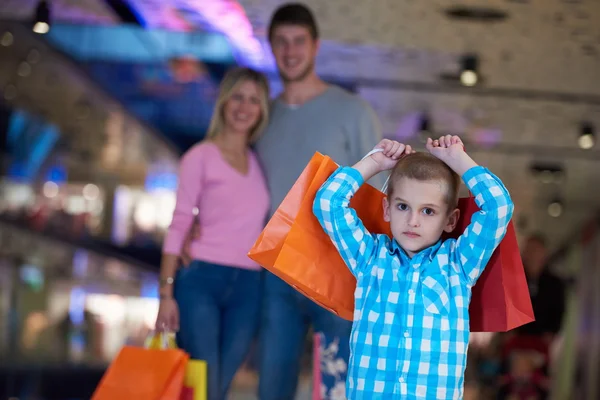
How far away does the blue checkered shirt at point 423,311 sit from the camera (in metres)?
2.15

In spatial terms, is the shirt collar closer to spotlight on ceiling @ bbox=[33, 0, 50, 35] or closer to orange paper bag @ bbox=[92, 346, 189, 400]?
orange paper bag @ bbox=[92, 346, 189, 400]

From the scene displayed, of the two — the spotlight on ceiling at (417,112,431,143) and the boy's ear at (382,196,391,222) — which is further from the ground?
the spotlight on ceiling at (417,112,431,143)

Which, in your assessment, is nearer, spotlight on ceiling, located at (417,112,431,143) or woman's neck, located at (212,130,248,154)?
woman's neck, located at (212,130,248,154)

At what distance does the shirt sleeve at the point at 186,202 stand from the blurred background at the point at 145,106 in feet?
5.22

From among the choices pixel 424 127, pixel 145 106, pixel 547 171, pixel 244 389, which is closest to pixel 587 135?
pixel 424 127

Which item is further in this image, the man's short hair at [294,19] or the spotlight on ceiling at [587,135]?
the spotlight on ceiling at [587,135]

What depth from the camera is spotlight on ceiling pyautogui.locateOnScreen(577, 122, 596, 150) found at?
6.85 metres

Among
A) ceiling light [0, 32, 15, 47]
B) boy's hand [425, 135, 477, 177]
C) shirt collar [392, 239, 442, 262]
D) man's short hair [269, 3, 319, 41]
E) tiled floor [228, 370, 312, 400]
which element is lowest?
tiled floor [228, 370, 312, 400]

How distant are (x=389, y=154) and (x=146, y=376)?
1053mm

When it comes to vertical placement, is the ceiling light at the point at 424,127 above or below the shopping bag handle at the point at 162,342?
above

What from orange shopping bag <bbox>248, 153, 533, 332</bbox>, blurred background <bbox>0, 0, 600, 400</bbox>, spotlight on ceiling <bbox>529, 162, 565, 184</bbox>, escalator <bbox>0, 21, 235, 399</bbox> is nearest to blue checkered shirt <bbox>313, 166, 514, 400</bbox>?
orange shopping bag <bbox>248, 153, 533, 332</bbox>

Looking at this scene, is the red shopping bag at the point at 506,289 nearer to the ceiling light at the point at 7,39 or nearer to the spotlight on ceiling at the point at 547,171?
the ceiling light at the point at 7,39

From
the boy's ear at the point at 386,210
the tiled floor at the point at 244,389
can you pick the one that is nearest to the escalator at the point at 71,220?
the tiled floor at the point at 244,389

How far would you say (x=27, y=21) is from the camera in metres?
5.51
